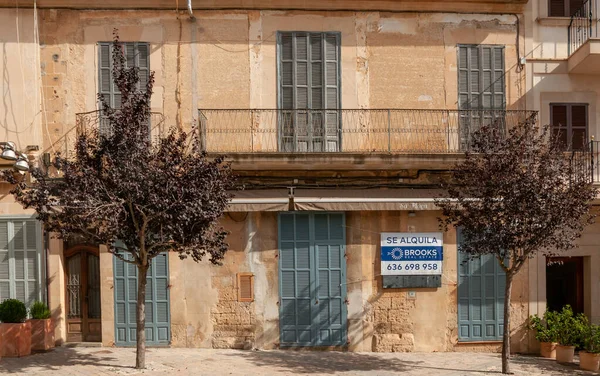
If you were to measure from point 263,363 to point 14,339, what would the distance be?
4.76 meters

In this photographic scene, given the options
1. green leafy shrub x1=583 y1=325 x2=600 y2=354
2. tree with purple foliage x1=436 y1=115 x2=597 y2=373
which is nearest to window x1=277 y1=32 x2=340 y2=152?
tree with purple foliage x1=436 y1=115 x2=597 y2=373

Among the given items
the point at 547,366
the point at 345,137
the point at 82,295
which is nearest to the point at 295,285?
the point at 345,137

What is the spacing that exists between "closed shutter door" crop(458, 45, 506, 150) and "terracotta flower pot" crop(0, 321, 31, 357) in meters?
9.74

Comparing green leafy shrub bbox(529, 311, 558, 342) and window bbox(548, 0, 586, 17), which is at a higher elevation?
window bbox(548, 0, 586, 17)

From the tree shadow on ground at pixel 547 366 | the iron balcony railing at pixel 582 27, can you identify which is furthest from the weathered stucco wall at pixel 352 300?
the iron balcony railing at pixel 582 27

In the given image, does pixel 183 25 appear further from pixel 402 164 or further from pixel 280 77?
pixel 402 164

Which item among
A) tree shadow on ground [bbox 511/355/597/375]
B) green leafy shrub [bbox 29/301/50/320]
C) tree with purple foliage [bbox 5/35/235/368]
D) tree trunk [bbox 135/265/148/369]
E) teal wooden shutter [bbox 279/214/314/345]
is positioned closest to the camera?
tree with purple foliage [bbox 5/35/235/368]

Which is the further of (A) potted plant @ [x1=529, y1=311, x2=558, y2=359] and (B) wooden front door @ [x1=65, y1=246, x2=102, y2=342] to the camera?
(B) wooden front door @ [x1=65, y1=246, x2=102, y2=342]

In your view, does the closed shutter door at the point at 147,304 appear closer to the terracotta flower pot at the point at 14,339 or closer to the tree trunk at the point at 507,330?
the terracotta flower pot at the point at 14,339

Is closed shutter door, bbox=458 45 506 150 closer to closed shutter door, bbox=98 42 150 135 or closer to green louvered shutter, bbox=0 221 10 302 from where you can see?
closed shutter door, bbox=98 42 150 135

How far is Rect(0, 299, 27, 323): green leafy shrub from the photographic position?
12430 millimetres

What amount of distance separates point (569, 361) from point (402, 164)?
538cm

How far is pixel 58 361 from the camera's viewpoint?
1224cm

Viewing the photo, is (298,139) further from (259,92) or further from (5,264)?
(5,264)
